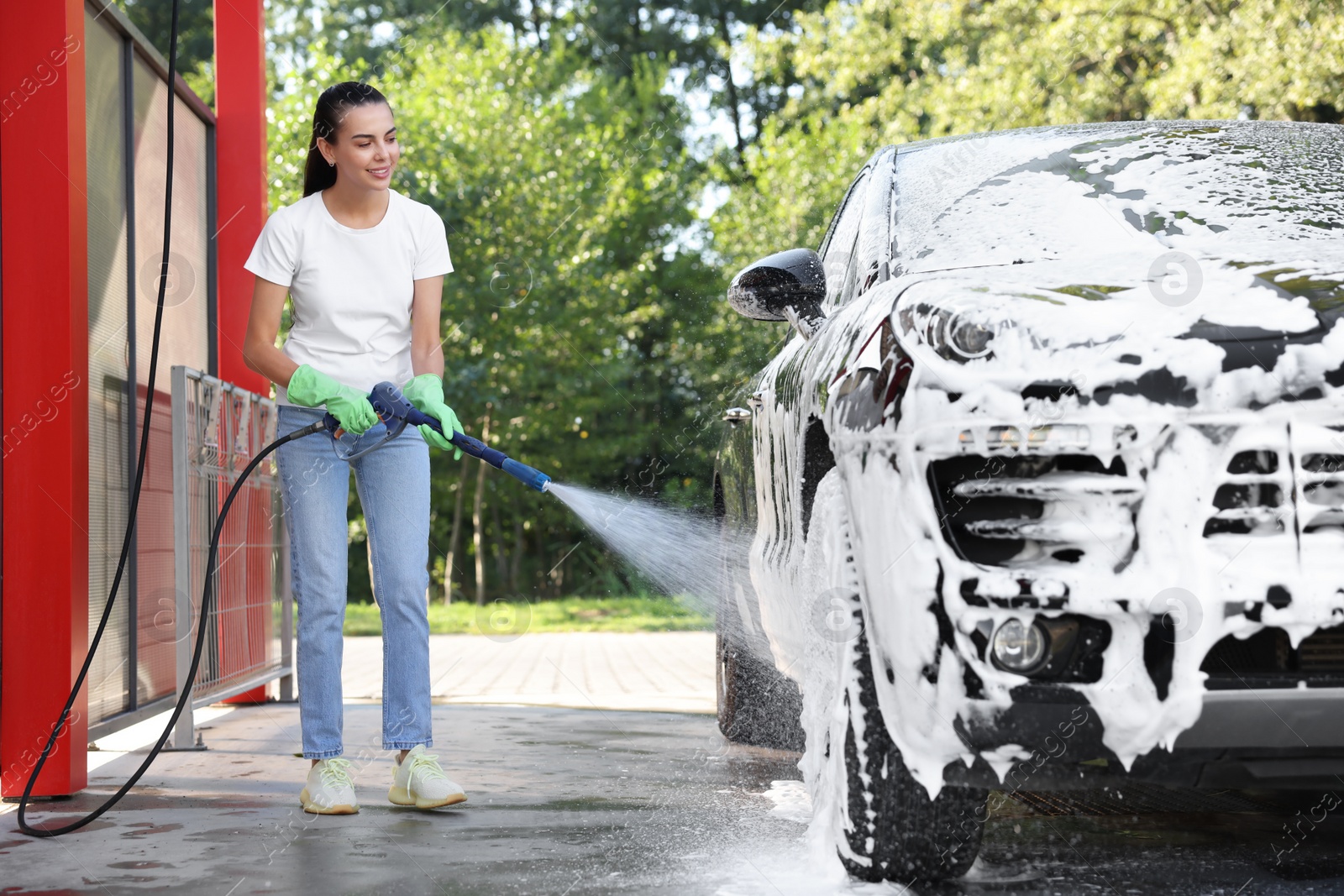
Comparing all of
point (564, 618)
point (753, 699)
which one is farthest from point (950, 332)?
point (564, 618)

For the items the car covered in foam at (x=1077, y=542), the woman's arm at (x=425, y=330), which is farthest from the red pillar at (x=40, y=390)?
the car covered in foam at (x=1077, y=542)

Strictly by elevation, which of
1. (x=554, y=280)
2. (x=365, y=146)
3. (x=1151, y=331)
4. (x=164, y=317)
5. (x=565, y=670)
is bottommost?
(x=565, y=670)

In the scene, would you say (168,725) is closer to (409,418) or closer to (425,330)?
(409,418)

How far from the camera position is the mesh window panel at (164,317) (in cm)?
517

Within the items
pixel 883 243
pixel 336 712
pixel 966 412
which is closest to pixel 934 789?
pixel 966 412

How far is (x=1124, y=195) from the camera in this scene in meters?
3.36

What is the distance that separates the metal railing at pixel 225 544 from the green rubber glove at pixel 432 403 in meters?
1.33

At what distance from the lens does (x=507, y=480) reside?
21.3 meters

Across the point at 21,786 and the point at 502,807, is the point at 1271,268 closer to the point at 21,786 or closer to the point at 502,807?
the point at 502,807

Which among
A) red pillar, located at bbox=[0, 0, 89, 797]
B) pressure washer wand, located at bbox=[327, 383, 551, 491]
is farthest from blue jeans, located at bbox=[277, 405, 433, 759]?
red pillar, located at bbox=[0, 0, 89, 797]

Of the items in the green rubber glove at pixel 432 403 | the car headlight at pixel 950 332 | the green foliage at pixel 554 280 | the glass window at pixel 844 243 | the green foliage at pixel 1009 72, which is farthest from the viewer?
the green foliage at pixel 554 280

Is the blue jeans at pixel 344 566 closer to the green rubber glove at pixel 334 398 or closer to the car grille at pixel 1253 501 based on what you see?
the green rubber glove at pixel 334 398

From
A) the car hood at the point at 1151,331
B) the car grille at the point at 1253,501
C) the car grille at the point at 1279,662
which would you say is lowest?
the car grille at the point at 1279,662

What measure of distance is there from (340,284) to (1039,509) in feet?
7.61
